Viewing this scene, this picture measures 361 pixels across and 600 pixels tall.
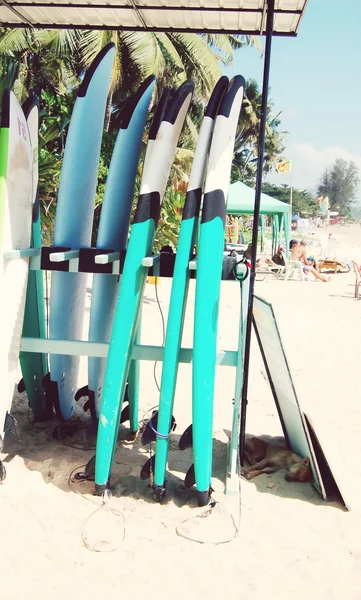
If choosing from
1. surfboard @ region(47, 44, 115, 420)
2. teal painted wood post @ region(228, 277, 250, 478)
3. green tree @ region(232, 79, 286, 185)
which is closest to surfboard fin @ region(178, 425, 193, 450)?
teal painted wood post @ region(228, 277, 250, 478)

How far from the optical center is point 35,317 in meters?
3.38

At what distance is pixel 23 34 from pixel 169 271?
12.3 metres

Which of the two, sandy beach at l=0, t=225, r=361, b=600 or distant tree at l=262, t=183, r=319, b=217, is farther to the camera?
distant tree at l=262, t=183, r=319, b=217

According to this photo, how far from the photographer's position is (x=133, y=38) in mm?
13719

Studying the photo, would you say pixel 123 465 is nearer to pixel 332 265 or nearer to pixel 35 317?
pixel 35 317

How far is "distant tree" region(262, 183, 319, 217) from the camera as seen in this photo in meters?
70.7

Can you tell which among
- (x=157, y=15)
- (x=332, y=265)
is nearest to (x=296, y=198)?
(x=332, y=265)

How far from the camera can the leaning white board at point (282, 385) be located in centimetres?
302

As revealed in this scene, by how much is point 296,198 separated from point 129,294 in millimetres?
76793

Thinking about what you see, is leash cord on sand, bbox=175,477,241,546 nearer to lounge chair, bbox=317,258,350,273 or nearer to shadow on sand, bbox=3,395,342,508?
shadow on sand, bbox=3,395,342,508

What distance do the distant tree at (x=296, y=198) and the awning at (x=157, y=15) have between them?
221ft

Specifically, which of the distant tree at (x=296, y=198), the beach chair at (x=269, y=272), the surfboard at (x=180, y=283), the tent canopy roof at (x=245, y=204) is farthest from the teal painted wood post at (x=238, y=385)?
the distant tree at (x=296, y=198)

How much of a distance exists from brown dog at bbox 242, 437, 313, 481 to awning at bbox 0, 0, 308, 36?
2729mm

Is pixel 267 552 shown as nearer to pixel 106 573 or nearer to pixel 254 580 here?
pixel 254 580
